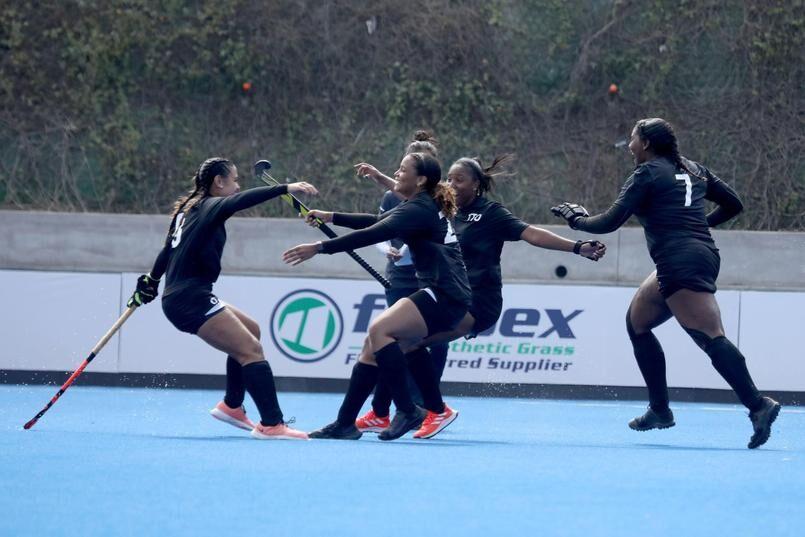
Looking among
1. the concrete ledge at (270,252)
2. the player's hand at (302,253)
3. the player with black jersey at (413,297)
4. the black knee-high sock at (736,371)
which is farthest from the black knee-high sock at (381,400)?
the concrete ledge at (270,252)

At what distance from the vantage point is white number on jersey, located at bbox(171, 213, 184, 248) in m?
7.86

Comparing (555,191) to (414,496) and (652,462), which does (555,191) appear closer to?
(652,462)

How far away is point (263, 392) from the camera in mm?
7637

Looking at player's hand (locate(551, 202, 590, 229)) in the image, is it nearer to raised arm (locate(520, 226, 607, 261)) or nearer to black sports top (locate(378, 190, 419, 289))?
raised arm (locate(520, 226, 607, 261))

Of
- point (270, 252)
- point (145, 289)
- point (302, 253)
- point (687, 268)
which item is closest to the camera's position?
point (302, 253)

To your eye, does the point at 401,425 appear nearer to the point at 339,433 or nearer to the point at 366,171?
the point at 339,433

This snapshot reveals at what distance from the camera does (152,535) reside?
430cm

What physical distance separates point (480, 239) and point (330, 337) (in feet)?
13.5

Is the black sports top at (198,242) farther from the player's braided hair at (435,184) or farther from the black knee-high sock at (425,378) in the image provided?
the black knee-high sock at (425,378)

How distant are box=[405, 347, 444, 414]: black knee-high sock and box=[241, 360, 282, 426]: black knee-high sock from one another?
3.10 ft

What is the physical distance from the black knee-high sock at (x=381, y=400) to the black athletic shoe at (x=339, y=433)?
27.5 inches

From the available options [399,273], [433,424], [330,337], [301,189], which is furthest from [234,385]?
[330,337]

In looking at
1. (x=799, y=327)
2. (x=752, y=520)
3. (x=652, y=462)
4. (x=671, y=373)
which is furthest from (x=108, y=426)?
(x=799, y=327)

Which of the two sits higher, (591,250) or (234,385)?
(591,250)
